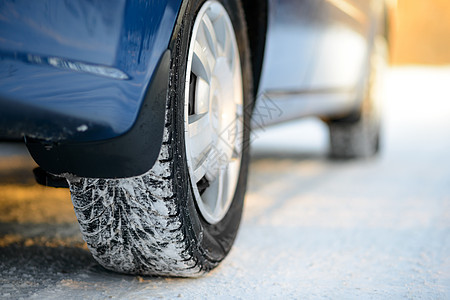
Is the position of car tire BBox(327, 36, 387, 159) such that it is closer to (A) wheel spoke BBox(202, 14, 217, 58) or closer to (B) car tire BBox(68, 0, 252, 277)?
(A) wheel spoke BBox(202, 14, 217, 58)

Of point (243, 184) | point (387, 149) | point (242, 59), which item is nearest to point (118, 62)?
point (242, 59)

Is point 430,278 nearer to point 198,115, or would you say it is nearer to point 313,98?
point 198,115

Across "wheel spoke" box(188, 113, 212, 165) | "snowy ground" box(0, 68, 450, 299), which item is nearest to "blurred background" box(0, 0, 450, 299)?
"snowy ground" box(0, 68, 450, 299)

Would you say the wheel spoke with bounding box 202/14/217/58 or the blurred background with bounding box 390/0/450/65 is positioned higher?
the blurred background with bounding box 390/0/450/65

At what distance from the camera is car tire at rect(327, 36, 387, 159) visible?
13.0ft

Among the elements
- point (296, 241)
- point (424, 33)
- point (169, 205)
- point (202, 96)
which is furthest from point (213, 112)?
point (424, 33)

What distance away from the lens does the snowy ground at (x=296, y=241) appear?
148 centimetres

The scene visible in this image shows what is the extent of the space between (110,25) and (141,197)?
38 cm

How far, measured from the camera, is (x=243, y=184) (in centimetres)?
188

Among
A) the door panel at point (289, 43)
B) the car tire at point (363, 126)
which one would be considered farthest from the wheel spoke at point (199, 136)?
the car tire at point (363, 126)

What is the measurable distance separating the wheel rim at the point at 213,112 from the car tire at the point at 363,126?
222 centimetres

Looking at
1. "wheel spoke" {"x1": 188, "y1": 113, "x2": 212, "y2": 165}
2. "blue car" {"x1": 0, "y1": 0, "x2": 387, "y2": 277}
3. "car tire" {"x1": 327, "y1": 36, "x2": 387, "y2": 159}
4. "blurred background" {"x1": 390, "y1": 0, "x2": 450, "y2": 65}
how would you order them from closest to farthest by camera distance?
1. "blue car" {"x1": 0, "y1": 0, "x2": 387, "y2": 277}
2. "wheel spoke" {"x1": 188, "y1": 113, "x2": 212, "y2": 165}
3. "car tire" {"x1": 327, "y1": 36, "x2": 387, "y2": 159}
4. "blurred background" {"x1": 390, "y1": 0, "x2": 450, "y2": 65}

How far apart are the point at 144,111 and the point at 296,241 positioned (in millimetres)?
949

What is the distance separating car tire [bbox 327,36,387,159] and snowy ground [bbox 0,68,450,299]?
230 millimetres
